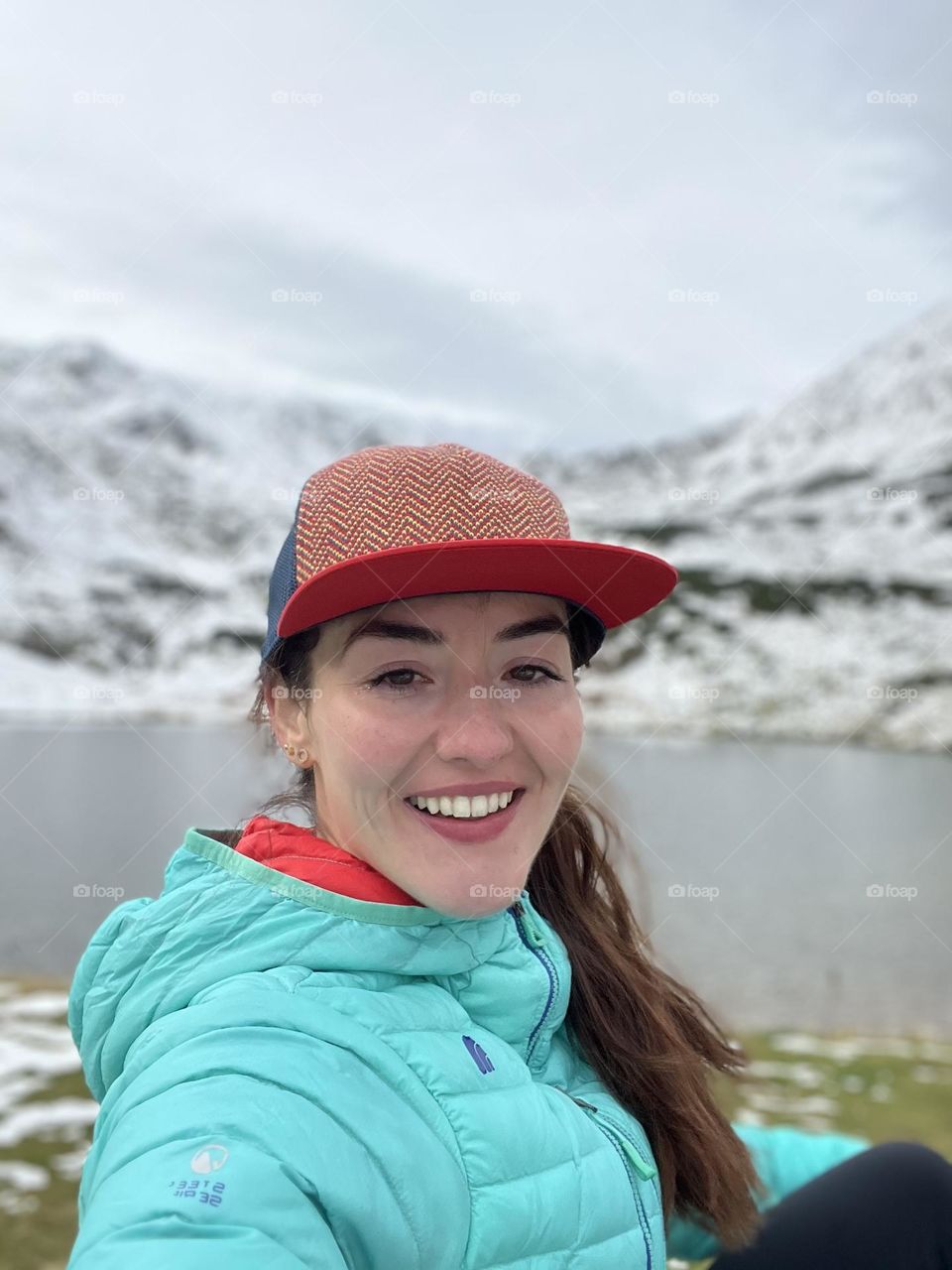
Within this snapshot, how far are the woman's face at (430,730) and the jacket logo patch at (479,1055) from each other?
20 cm

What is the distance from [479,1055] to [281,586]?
34.3 inches

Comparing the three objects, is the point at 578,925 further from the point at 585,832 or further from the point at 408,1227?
the point at 408,1227

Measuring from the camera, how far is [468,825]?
1.85 metres

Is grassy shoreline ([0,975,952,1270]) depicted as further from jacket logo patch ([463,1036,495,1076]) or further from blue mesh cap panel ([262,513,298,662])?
blue mesh cap panel ([262,513,298,662])

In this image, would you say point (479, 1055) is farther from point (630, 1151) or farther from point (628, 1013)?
point (628, 1013)

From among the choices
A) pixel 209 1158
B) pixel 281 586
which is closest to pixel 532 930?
pixel 281 586

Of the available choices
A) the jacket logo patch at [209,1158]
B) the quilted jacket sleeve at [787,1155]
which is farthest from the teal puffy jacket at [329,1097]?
the quilted jacket sleeve at [787,1155]

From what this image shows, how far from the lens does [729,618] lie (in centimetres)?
16938

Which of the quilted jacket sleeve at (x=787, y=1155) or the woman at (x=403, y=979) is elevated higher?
the woman at (x=403, y=979)

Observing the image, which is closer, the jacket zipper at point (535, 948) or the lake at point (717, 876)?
the jacket zipper at point (535, 948)

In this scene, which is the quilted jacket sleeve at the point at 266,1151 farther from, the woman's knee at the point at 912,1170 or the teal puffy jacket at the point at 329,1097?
the woman's knee at the point at 912,1170

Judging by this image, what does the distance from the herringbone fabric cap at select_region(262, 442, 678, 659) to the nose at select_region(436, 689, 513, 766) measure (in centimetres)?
19

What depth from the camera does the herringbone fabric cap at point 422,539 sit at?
1713mm

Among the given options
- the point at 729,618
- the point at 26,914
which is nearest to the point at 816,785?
the point at 729,618
